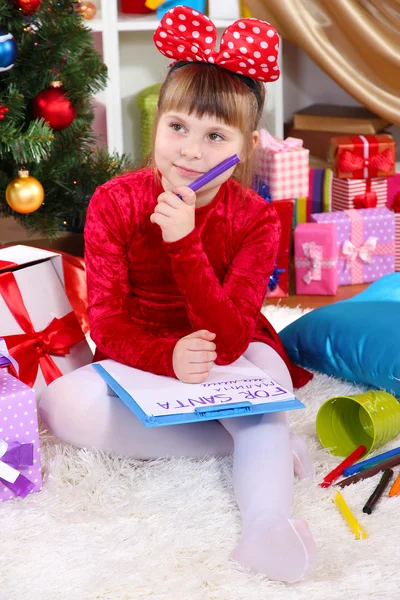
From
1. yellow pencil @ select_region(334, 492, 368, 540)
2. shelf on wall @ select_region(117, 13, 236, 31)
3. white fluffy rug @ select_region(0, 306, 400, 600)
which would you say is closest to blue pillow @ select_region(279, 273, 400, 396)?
white fluffy rug @ select_region(0, 306, 400, 600)

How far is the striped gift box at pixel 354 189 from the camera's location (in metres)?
2.30

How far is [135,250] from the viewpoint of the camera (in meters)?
1.32

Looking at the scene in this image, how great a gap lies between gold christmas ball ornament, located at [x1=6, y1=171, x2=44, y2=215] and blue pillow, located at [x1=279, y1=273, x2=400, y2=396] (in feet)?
1.89

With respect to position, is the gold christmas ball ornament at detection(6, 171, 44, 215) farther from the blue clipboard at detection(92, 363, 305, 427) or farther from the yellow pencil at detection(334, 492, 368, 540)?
the yellow pencil at detection(334, 492, 368, 540)

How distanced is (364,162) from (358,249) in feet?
0.85

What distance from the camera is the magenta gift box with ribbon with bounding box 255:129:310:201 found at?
2183 millimetres

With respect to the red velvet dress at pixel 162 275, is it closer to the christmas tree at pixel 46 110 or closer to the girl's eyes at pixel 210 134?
the girl's eyes at pixel 210 134

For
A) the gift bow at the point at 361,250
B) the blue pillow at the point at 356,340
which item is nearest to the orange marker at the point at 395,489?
the blue pillow at the point at 356,340

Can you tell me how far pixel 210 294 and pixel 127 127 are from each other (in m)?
1.50

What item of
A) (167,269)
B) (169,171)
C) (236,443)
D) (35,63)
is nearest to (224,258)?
(167,269)

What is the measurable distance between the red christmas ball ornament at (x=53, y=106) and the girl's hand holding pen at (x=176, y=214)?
68cm

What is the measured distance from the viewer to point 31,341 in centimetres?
143

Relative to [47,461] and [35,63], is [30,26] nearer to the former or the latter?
[35,63]

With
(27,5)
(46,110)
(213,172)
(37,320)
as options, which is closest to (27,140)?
(46,110)
